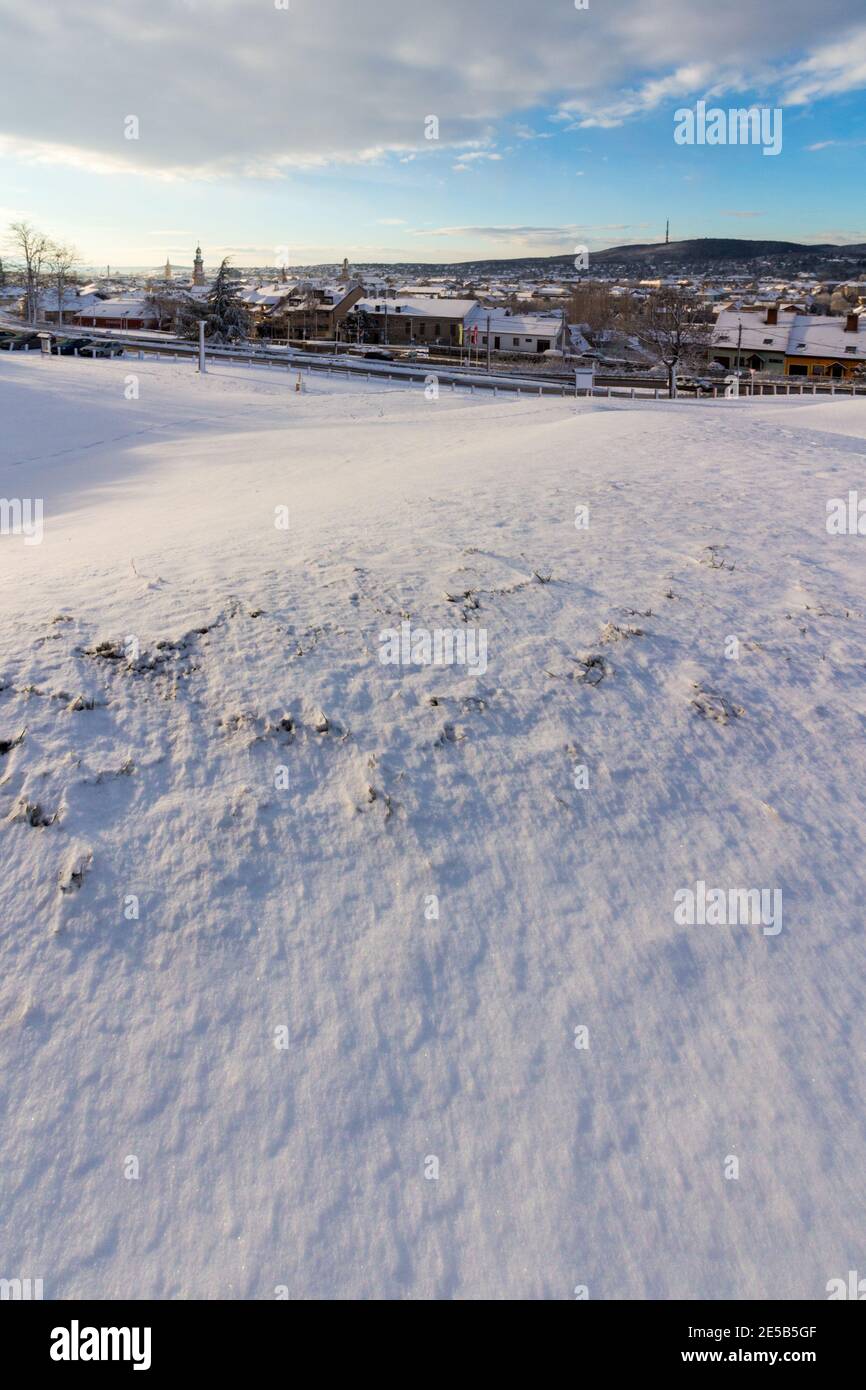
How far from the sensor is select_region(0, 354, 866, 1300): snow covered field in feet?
13.0

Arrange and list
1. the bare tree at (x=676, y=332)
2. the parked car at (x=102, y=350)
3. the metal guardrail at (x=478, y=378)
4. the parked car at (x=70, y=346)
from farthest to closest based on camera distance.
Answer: the parked car at (x=70, y=346) → the bare tree at (x=676, y=332) → the parked car at (x=102, y=350) → the metal guardrail at (x=478, y=378)

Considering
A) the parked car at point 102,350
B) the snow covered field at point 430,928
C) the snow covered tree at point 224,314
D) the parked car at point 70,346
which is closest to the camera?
the snow covered field at point 430,928

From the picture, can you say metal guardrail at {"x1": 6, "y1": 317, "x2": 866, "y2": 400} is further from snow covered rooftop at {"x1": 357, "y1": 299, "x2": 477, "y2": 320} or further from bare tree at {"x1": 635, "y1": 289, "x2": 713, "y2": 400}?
snow covered rooftop at {"x1": 357, "y1": 299, "x2": 477, "y2": 320}

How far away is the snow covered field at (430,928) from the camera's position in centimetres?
396

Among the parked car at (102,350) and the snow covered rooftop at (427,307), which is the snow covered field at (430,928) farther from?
the snow covered rooftop at (427,307)

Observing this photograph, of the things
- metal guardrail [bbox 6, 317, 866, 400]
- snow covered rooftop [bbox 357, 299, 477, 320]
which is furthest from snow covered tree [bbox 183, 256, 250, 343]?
snow covered rooftop [bbox 357, 299, 477, 320]

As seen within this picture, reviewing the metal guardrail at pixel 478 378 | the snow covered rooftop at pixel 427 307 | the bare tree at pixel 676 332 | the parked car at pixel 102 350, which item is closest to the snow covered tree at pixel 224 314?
the metal guardrail at pixel 478 378

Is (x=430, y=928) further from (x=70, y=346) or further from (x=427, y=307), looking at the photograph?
(x=427, y=307)

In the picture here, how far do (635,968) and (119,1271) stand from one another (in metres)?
3.12

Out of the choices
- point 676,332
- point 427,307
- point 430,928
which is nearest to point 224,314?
point 427,307

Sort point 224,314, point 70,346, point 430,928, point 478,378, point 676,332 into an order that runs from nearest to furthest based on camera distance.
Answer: point 430,928 → point 676,332 → point 70,346 → point 478,378 → point 224,314

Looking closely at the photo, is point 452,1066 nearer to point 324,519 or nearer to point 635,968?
point 635,968

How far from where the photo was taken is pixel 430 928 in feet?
17.1

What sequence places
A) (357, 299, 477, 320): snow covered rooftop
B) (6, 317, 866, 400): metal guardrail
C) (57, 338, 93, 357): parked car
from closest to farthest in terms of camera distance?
(6, 317, 866, 400): metal guardrail < (57, 338, 93, 357): parked car < (357, 299, 477, 320): snow covered rooftop
